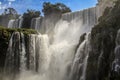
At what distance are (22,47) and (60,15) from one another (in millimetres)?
12742

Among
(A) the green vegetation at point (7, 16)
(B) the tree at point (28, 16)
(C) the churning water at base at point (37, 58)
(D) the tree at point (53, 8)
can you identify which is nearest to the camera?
(C) the churning water at base at point (37, 58)

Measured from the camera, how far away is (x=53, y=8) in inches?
1804

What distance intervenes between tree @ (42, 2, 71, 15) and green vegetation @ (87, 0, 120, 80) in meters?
21.2

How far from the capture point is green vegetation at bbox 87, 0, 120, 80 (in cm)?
2222

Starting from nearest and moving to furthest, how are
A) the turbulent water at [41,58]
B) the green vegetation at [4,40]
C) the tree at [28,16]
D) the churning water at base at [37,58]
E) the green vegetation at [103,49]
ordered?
1. the green vegetation at [103,49]
2. the turbulent water at [41,58]
3. the churning water at base at [37,58]
4. the green vegetation at [4,40]
5. the tree at [28,16]

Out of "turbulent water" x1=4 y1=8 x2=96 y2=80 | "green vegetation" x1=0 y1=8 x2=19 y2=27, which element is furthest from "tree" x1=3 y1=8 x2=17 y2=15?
"turbulent water" x1=4 y1=8 x2=96 y2=80

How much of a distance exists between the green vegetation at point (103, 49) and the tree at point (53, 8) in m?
21.2

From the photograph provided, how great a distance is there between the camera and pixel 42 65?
3288 cm

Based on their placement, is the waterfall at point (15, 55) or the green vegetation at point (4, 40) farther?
the green vegetation at point (4, 40)

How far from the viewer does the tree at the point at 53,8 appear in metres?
45.6

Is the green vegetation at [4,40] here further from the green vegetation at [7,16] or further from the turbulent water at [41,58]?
the green vegetation at [7,16]

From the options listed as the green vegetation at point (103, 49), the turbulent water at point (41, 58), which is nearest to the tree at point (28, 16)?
the turbulent water at point (41, 58)

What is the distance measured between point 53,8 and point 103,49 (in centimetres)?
2378

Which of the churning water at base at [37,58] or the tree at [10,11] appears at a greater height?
the tree at [10,11]
